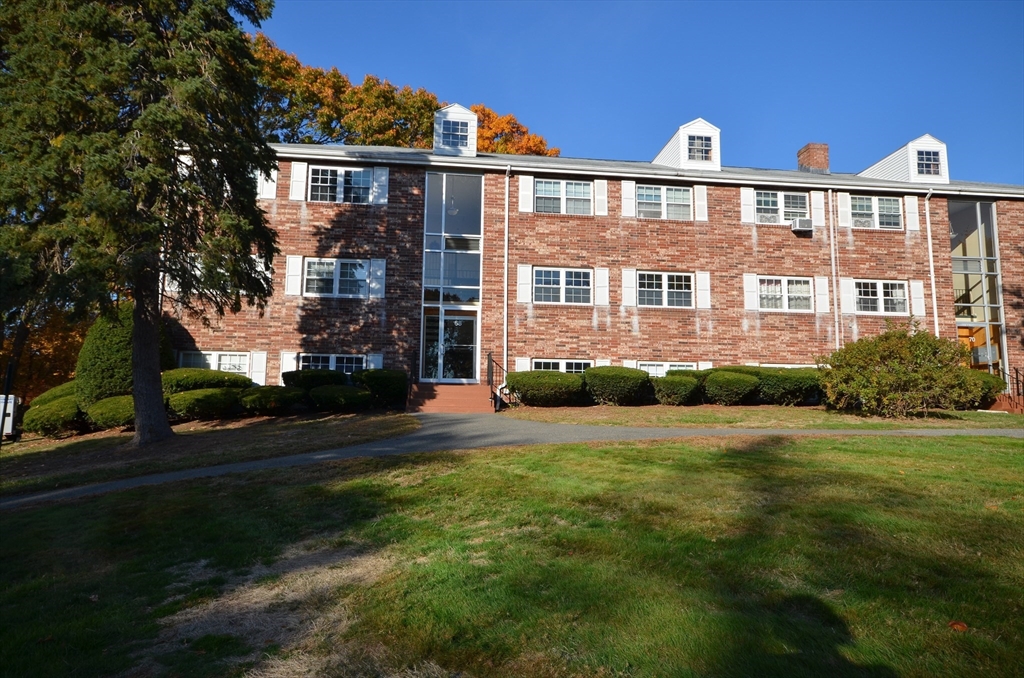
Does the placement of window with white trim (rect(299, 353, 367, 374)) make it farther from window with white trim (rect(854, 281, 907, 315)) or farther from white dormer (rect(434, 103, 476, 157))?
window with white trim (rect(854, 281, 907, 315))

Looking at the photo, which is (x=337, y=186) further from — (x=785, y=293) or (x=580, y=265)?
(x=785, y=293)

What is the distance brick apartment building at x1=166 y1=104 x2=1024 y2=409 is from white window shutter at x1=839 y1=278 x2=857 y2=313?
0.04m

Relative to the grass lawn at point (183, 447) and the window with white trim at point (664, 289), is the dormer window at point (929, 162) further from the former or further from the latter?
the grass lawn at point (183, 447)

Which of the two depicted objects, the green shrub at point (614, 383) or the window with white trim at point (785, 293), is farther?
the window with white trim at point (785, 293)

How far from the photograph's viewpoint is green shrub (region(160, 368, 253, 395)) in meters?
16.1

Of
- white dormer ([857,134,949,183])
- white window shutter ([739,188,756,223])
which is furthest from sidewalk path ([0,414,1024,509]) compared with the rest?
white dormer ([857,134,949,183])

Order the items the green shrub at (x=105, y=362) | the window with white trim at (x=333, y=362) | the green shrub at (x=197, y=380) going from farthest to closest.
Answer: the window with white trim at (x=333, y=362) → the green shrub at (x=197, y=380) → the green shrub at (x=105, y=362)

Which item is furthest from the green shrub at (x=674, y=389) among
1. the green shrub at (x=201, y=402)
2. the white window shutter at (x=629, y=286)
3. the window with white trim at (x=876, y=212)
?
the green shrub at (x=201, y=402)

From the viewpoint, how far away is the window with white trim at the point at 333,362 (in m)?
18.5

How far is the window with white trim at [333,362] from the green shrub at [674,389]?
8254 mm

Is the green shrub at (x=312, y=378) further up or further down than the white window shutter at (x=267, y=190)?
further down

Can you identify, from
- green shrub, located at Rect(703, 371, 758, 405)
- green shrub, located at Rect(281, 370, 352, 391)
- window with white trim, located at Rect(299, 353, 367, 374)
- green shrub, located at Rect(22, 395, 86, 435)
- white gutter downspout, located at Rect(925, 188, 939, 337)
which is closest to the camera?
green shrub, located at Rect(22, 395, 86, 435)

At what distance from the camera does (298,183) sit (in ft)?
62.5

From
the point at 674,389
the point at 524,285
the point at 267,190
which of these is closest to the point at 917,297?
the point at 674,389
